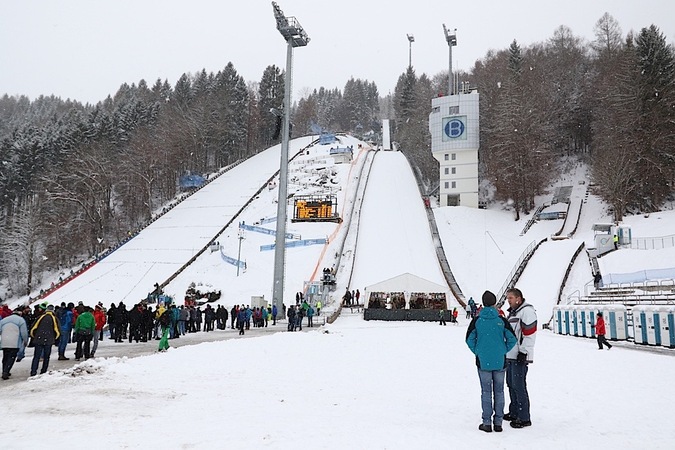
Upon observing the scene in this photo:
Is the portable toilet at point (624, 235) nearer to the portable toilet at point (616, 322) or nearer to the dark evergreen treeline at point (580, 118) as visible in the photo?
the dark evergreen treeline at point (580, 118)

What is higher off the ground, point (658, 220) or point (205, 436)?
point (658, 220)

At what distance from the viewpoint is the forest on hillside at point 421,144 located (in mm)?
41531

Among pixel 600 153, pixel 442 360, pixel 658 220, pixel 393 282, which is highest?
pixel 600 153

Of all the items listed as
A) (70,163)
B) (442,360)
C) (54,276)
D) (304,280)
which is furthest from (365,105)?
(442,360)

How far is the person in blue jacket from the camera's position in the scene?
18.3 ft

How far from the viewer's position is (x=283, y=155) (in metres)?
29.3

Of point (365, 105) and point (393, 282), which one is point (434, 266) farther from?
point (365, 105)

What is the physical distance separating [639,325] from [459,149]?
41140 mm

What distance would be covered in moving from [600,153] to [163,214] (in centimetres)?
4771

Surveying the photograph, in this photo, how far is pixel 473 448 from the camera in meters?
4.85

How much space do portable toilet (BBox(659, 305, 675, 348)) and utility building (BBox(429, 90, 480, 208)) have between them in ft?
131

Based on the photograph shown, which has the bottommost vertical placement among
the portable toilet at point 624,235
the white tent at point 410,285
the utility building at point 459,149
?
the white tent at point 410,285

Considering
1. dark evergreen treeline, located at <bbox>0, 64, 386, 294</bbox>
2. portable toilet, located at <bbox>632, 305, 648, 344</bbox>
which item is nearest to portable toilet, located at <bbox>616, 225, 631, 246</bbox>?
portable toilet, located at <bbox>632, 305, 648, 344</bbox>

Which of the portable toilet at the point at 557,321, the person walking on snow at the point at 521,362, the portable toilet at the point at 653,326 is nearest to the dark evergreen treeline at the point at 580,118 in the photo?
the portable toilet at the point at 557,321
